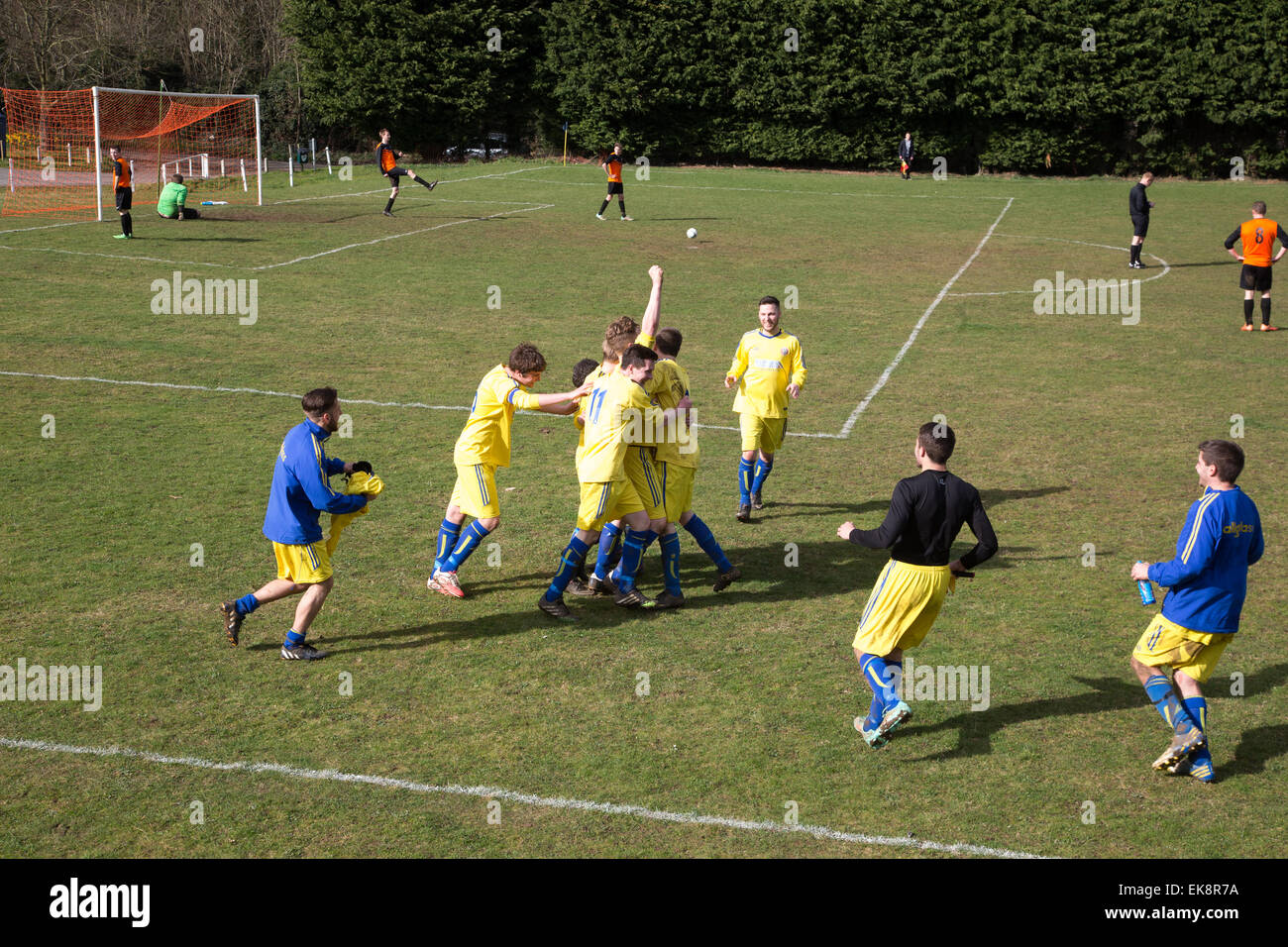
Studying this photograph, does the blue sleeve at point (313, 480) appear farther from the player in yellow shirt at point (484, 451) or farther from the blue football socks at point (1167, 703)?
the blue football socks at point (1167, 703)

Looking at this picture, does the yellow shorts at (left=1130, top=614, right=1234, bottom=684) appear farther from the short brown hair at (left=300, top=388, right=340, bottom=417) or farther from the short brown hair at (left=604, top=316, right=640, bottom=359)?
the short brown hair at (left=300, top=388, right=340, bottom=417)

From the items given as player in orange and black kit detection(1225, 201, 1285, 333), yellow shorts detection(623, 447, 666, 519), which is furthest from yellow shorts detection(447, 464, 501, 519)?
player in orange and black kit detection(1225, 201, 1285, 333)

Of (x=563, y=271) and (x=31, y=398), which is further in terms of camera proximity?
(x=563, y=271)

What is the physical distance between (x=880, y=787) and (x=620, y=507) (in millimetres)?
3191

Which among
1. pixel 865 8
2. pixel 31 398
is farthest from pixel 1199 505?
pixel 865 8

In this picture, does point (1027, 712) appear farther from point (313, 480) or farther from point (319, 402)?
point (319, 402)

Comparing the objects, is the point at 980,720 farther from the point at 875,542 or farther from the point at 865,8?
the point at 865,8

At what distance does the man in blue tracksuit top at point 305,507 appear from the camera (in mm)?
7984

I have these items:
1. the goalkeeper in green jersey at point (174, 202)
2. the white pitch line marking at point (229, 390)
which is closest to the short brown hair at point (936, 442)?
the white pitch line marking at point (229, 390)

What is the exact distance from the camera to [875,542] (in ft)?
22.5

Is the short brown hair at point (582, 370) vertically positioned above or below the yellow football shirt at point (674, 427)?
above

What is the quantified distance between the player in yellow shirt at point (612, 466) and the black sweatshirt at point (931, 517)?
8.15ft

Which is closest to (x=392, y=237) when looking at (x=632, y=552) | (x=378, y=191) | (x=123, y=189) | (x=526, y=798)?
(x=123, y=189)

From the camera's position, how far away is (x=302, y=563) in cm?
815
